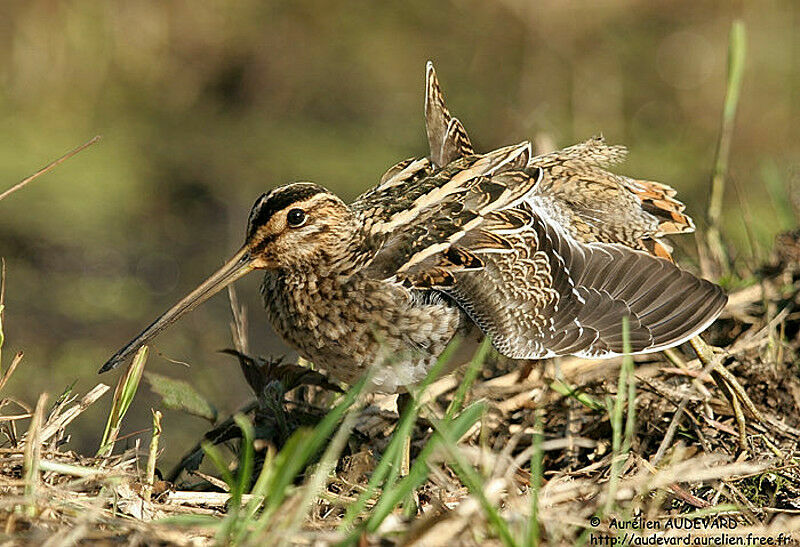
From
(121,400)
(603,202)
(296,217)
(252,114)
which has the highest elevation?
(296,217)

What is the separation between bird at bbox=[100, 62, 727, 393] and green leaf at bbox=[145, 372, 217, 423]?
112 mm

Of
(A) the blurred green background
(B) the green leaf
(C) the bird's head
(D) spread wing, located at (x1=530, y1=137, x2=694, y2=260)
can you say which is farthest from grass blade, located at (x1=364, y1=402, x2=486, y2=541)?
(A) the blurred green background

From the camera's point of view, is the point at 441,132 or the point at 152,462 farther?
the point at 441,132

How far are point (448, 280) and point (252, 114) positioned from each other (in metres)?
4.32

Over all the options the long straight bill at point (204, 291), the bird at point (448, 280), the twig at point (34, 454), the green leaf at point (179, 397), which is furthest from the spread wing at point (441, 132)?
the twig at point (34, 454)

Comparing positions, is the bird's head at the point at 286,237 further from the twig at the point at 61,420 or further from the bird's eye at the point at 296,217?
the twig at the point at 61,420

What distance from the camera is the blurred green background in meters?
5.60

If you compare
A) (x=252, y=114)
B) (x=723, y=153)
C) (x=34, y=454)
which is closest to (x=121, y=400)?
(x=34, y=454)

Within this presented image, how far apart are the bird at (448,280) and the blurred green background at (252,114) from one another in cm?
202

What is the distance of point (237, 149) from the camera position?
664 cm

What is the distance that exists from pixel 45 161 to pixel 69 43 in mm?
803

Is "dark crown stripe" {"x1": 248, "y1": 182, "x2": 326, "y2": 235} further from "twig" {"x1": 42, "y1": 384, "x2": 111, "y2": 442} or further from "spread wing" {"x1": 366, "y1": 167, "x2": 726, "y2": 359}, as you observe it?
"twig" {"x1": 42, "y1": 384, "x2": 111, "y2": 442}

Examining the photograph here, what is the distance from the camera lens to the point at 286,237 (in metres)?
2.99

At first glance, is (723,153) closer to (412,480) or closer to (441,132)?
(441,132)
